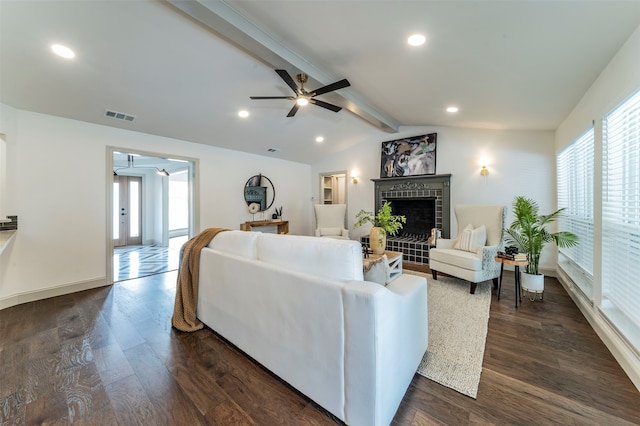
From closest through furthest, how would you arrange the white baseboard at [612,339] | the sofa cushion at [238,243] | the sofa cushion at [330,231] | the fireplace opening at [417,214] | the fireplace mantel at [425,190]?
the white baseboard at [612,339], the sofa cushion at [238,243], the fireplace mantel at [425,190], the fireplace opening at [417,214], the sofa cushion at [330,231]

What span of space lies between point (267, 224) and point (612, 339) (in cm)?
517

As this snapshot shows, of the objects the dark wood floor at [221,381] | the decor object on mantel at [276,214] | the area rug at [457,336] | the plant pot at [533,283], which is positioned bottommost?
the dark wood floor at [221,381]

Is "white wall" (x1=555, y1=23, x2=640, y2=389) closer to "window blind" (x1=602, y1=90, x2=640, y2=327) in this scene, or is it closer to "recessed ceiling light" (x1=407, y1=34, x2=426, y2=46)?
"window blind" (x1=602, y1=90, x2=640, y2=327)

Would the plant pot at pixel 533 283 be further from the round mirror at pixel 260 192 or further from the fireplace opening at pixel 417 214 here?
the round mirror at pixel 260 192

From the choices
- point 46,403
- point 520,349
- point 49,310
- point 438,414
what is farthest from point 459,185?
point 49,310

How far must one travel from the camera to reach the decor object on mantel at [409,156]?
4.96m

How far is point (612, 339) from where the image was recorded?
6.24 feet

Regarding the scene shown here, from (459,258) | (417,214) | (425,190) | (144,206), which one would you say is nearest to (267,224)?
(417,214)

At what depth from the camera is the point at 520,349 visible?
1.97 metres

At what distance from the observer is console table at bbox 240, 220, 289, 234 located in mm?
5319

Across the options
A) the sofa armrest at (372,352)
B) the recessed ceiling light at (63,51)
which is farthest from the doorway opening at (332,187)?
the sofa armrest at (372,352)

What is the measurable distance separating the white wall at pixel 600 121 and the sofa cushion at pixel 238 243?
2.73 meters

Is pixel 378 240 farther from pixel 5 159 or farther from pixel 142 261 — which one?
pixel 142 261

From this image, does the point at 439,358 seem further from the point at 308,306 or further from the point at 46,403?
the point at 46,403
